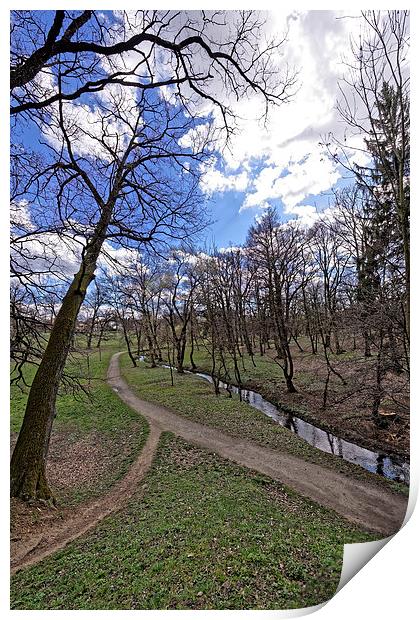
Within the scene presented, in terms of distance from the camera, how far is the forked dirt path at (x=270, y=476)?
73.7 inches

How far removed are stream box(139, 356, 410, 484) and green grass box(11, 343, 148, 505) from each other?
2.86 metres

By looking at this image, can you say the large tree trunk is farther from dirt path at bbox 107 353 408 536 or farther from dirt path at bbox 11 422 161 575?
dirt path at bbox 107 353 408 536

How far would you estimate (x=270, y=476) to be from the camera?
3.14 meters

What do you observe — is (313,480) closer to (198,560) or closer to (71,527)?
(198,560)

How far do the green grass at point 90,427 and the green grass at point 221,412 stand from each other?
65.9 inches

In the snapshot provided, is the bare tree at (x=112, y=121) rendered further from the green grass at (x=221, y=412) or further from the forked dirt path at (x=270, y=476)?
the green grass at (x=221, y=412)

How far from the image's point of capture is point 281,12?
207cm

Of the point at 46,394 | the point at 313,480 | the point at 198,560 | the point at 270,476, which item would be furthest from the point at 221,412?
the point at 198,560

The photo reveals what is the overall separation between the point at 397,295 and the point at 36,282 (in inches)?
147

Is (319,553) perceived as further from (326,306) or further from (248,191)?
(326,306)

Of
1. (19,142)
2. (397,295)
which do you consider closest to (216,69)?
(19,142)

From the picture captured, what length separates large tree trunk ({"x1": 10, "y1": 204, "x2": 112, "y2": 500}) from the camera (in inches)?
89.4

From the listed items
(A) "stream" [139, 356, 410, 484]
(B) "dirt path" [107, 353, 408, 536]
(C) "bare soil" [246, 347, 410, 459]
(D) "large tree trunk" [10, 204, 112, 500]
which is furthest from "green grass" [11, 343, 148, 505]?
(C) "bare soil" [246, 347, 410, 459]

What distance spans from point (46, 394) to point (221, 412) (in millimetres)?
4073
